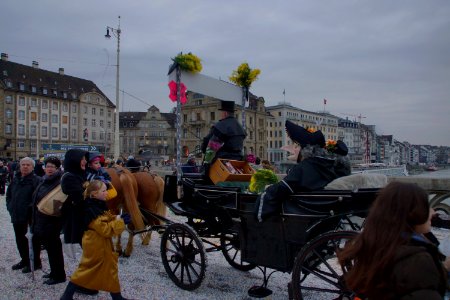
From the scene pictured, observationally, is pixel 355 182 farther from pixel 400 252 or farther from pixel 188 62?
pixel 188 62

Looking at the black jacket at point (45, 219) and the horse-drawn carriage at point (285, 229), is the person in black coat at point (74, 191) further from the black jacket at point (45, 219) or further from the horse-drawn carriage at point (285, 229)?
the horse-drawn carriage at point (285, 229)

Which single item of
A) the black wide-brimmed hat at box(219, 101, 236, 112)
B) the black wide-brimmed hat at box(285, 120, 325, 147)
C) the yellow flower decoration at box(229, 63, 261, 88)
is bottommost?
the black wide-brimmed hat at box(285, 120, 325, 147)

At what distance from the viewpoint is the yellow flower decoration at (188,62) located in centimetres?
558

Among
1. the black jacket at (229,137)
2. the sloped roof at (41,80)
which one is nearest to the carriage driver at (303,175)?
the black jacket at (229,137)

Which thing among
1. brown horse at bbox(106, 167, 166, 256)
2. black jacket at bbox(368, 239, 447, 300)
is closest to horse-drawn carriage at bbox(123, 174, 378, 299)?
brown horse at bbox(106, 167, 166, 256)

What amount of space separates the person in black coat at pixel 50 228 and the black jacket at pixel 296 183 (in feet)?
9.00

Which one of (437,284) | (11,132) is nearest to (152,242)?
(437,284)

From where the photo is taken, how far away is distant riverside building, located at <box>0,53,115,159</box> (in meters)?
68.7

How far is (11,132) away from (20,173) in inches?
2826

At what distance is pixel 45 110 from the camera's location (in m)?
74.1

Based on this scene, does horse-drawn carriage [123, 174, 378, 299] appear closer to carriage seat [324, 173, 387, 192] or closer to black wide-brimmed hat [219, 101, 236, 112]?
carriage seat [324, 173, 387, 192]

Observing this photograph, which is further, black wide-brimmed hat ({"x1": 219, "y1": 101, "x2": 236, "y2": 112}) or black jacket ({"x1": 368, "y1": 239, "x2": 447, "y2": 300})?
black wide-brimmed hat ({"x1": 219, "y1": 101, "x2": 236, "y2": 112})

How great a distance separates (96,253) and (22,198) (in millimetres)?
2184

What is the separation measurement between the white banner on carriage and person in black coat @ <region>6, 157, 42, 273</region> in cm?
250
